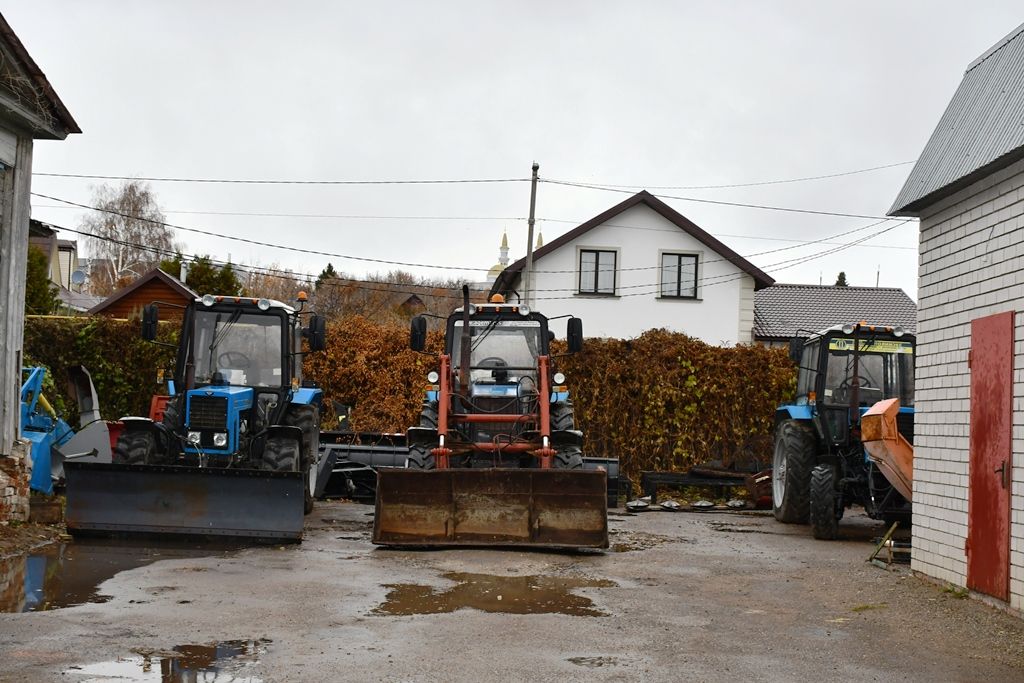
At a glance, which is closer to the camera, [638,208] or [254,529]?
[254,529]

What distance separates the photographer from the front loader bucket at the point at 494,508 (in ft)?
35.1

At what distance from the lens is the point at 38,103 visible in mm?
10883

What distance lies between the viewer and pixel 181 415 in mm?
12062

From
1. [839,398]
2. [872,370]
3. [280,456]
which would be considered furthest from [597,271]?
[280,456]

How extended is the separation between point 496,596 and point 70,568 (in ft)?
10.9

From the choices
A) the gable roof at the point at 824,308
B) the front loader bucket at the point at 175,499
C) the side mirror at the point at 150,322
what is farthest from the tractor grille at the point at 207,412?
the gable roof at the point at 824,308

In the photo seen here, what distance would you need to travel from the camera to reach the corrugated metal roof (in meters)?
8.55

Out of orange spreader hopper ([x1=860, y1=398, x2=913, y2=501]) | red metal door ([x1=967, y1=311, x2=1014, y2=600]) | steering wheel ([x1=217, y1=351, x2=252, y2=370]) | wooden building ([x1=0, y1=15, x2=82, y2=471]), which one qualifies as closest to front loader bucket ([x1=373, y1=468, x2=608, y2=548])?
orange spreader hopper ([x1=860, y1=398, x2=913, y2=501])

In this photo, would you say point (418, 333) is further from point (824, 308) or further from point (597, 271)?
point (824, 308)

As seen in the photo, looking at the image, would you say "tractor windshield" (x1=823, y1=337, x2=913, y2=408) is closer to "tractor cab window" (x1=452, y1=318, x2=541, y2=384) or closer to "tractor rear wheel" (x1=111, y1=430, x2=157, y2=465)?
"tractor cab window" (x1=452, y1=318, x2=541, y2=384)

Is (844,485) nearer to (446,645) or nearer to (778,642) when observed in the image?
(778,642)

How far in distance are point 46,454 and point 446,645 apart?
733cm

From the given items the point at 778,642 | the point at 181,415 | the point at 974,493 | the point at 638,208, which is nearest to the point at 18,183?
the point at 181,415

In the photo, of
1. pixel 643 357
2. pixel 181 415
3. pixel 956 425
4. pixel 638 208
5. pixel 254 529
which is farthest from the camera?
pixel 638 208
